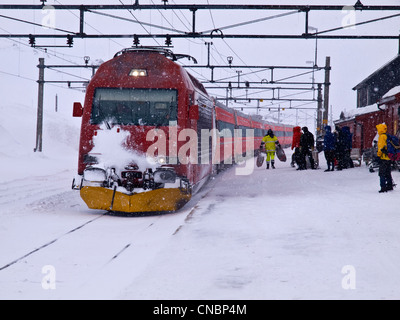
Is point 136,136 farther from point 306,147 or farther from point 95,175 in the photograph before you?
point 306,147

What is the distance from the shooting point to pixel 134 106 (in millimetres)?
10164

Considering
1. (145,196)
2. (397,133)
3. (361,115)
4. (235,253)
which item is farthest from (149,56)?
(361,115)

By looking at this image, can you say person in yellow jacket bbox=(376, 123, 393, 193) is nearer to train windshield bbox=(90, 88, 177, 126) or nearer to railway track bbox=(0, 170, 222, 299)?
railway track bbox=(0, 170, 222, 299)

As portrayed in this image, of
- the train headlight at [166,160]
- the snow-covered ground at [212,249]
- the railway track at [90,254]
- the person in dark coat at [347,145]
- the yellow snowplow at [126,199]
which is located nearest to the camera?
the snow-covered ground at [212,249]

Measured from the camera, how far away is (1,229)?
328 inches

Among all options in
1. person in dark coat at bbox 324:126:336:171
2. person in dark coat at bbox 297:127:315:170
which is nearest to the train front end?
person in dark coat at bbox 324:126:336:171

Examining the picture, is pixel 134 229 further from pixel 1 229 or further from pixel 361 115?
pixel 361 115

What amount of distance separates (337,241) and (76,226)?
4332 millimetres

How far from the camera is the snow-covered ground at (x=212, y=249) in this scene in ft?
16.3

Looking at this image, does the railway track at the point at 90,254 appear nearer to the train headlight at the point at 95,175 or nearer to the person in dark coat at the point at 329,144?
the train headlight at the point at 95,175

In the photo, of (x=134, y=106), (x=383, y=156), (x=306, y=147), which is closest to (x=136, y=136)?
(x=134, y=106)

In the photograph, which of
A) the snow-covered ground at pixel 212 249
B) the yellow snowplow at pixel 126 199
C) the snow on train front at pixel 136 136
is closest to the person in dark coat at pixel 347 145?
the snow-covered ground at pixel 212 249

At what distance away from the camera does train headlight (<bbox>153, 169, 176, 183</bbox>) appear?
959 cm

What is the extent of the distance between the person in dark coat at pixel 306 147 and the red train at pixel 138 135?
990cm
